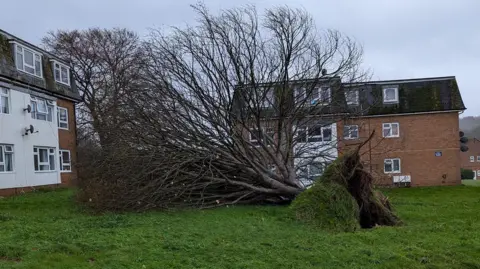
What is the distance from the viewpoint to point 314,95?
16891 mm

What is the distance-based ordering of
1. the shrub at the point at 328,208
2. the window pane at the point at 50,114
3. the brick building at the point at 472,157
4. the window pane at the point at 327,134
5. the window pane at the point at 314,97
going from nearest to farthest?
the shrub at the point at 328,208, the window pane at the point at 314,97, the window pane at the point at 327,134, the window pane at the point at 50,114, the brick building at the point at 472,157

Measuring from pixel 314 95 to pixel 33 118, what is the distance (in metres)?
15.4

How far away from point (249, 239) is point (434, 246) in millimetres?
3312

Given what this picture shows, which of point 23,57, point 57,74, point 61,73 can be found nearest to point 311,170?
point 23,57

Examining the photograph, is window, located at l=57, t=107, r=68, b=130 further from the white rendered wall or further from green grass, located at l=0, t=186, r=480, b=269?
green grass, located at l=0, t=186, r=480, b=269

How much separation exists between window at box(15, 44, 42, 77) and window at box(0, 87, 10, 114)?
2003 millimetres

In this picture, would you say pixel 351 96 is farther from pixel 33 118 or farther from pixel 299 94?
pixel 33 118

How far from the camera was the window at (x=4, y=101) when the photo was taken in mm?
21984

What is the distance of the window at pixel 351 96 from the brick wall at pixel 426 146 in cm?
1315

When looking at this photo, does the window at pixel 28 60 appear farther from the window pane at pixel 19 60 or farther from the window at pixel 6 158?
the window at pixel 6 158

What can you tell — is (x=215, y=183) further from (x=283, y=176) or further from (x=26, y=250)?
(x=26, y=250)

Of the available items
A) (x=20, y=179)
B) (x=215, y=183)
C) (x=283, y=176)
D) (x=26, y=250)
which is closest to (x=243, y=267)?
(x=26, y=250)

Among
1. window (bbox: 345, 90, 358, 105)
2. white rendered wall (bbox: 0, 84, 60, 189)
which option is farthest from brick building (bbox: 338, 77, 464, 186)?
white rendered wall (bbox: 0, 84, 60, 189)

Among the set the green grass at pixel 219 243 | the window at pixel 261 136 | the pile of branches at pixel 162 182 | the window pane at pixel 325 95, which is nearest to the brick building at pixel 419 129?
the window pane at pixel 325 95
